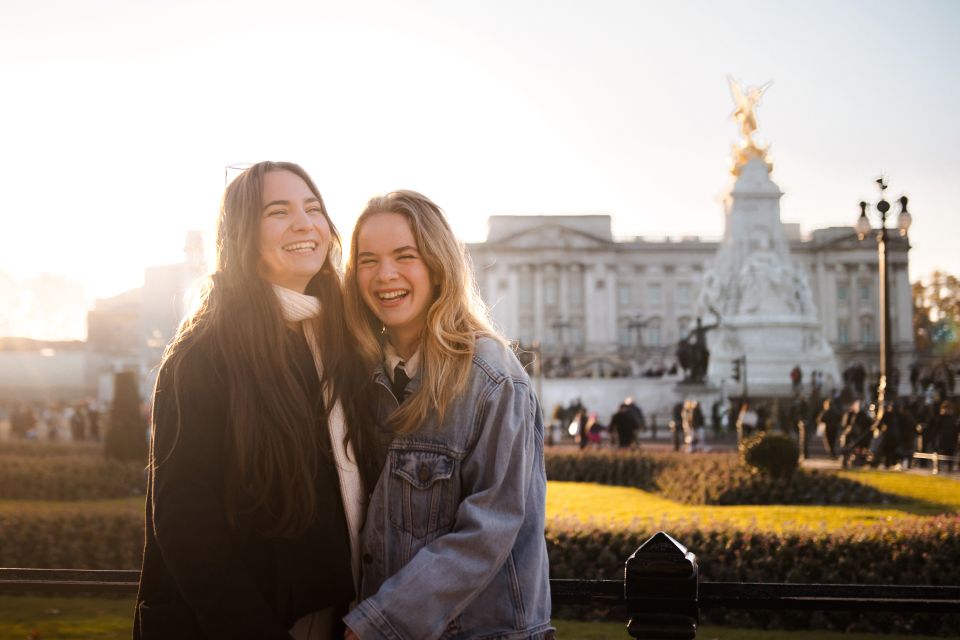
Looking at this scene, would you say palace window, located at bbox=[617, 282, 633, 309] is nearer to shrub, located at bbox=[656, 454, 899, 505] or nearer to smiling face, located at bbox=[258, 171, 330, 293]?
shrub, located at bbox=[656, 454, 899, 505]

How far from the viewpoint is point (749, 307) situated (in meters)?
35.4

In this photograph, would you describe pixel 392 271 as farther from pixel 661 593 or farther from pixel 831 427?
pixel 831 427

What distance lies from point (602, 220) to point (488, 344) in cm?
8156

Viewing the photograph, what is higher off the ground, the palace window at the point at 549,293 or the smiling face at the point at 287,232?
the palace window at the point at 549,293

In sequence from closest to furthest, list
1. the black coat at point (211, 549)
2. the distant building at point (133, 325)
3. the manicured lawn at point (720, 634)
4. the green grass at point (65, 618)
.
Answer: the black coat at point (211, 549)
the green grass at point (65, 618)
the manicured lawn at point (720, 634)
the distant building at point (133, 325)

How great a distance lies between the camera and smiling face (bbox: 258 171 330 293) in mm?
2727

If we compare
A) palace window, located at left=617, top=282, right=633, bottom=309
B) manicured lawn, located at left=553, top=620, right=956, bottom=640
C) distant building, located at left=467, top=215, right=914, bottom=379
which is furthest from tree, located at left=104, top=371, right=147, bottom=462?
palace window, located at left=617, top=282, right=633, bottom=309

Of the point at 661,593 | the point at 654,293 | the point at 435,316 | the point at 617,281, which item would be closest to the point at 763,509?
the point at 661,593

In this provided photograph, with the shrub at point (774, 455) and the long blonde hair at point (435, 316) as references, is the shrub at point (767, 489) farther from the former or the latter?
the long blonde hair at point (435, 316)

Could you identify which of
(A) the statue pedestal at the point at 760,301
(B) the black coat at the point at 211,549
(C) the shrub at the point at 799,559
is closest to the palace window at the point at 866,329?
(A) the statue pedestal at the point at 760,301

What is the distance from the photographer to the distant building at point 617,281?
80562mm

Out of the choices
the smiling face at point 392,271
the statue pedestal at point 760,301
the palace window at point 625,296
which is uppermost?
the palace window at point 625,296

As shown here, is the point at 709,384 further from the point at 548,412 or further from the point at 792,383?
the point at 548,412

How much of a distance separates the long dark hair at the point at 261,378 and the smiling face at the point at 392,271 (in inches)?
6.0
